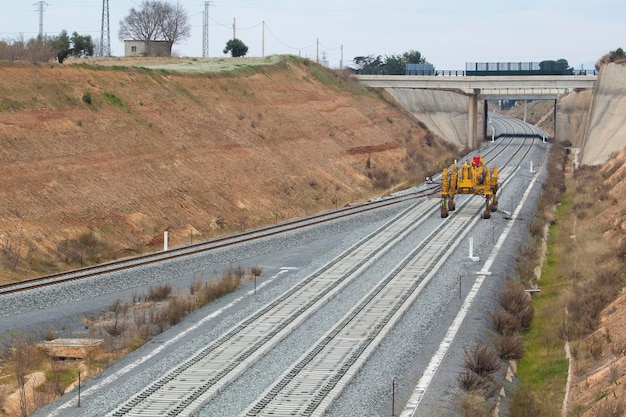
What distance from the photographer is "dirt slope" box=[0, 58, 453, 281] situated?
3766 cm

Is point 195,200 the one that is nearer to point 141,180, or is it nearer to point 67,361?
point 141,180

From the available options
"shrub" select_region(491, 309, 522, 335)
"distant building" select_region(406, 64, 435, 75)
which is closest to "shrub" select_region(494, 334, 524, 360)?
"shrub" select_region(491, 309, 522, 335)

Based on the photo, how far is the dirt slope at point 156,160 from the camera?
3766cm

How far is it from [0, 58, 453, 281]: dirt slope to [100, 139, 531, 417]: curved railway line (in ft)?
31.7

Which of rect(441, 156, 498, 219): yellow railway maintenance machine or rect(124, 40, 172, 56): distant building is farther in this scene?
rect(124, 40, 172, 56): distant building

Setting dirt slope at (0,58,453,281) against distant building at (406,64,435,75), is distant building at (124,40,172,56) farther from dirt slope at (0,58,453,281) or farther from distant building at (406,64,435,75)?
distant building at (406,64,435,75)

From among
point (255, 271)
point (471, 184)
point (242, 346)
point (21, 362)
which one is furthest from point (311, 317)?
point (471, 184)

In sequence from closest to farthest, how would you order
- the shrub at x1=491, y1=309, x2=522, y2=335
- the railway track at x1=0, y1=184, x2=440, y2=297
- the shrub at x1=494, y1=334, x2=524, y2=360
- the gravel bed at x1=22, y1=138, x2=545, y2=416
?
the gravel bed at x1=22, y1=138, x2=545, y2=416
the shrub at x1=494, y1=334, x2=524, y2=360
the shrub at x1=491, y1=309, x2=522, y2=335
the railway track at x1=0, y1=184, x2=440, y2=297

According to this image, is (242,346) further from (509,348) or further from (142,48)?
(142,48)

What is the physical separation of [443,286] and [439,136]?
63.8 m

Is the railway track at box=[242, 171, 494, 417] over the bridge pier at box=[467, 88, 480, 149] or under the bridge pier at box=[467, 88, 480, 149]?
under

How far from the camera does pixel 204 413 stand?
18.3 m

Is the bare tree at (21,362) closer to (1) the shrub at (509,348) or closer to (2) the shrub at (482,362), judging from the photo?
(2) the shrub at (482,362)

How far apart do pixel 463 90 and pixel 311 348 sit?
68377 millimetres
